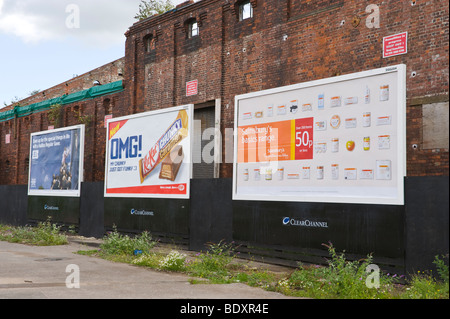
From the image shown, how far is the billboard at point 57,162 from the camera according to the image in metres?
17.8

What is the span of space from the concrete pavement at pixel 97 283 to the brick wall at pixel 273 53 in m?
5.31

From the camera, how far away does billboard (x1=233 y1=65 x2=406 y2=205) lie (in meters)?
8.66

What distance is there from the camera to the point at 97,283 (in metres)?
8.29

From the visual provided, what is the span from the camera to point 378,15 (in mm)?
13102

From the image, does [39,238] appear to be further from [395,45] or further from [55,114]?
[395,45]

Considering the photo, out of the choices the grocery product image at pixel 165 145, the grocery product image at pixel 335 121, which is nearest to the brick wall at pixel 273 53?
the grocery product image at pixel 335 121

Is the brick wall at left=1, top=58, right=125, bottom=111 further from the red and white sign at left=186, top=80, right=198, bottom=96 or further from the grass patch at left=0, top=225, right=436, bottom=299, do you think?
the grass patch at left=0, top=225, right=436, bottom=299

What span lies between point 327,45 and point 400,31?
2127 millimetres

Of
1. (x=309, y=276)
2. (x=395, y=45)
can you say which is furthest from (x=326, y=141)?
(x=395, y=45)

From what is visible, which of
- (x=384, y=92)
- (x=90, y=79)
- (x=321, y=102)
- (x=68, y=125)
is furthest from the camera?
(x=90, y=79)

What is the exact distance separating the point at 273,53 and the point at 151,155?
4940 mm

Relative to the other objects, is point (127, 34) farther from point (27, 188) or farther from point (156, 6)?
point (156, 6)

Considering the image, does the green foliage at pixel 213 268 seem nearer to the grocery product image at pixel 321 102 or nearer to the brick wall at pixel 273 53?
the grocery product image at pixel 321 102

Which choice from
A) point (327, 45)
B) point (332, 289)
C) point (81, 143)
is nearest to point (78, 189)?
point (81, 143)
